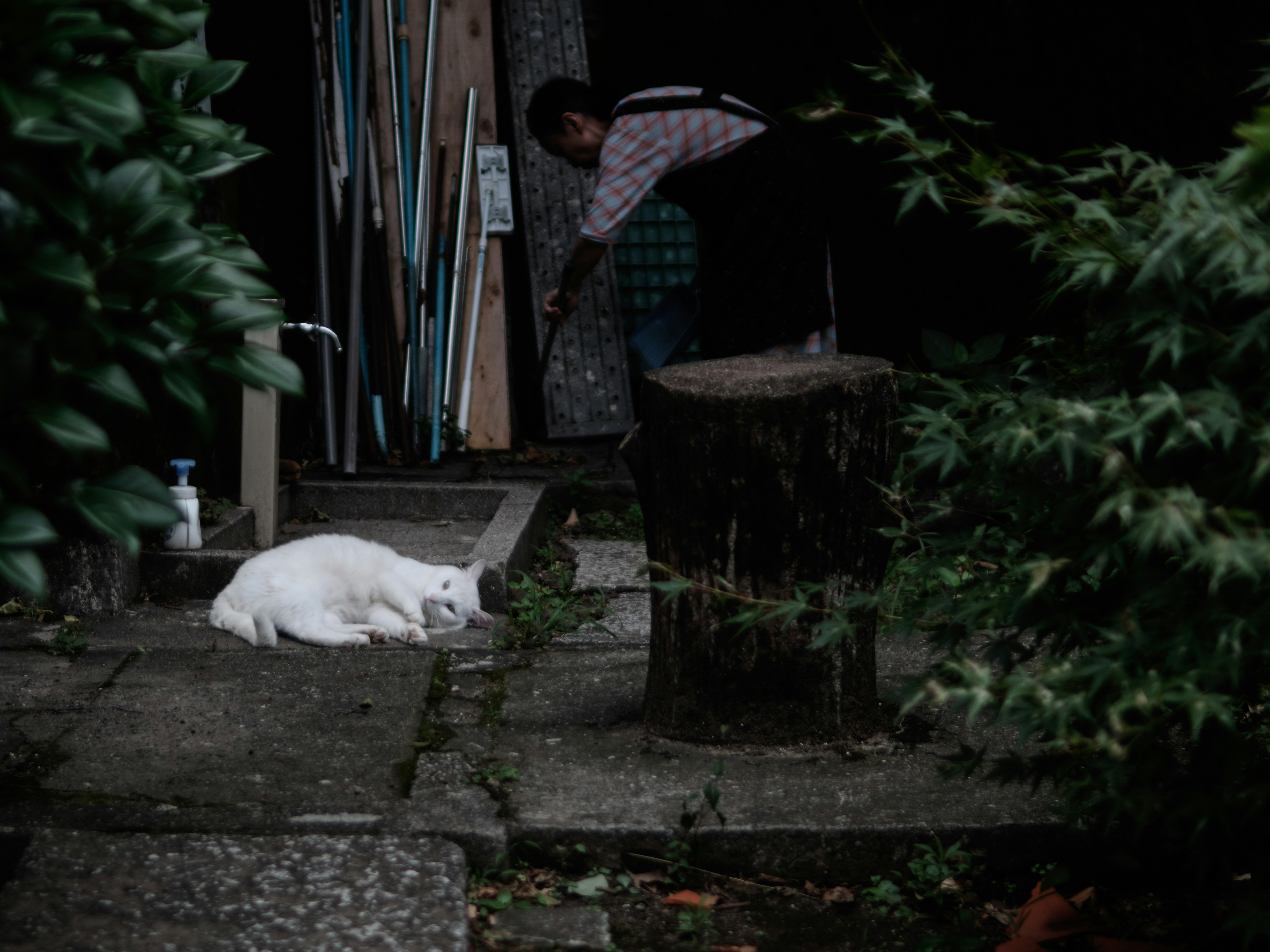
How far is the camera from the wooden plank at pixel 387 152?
6238mm

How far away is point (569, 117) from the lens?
4578 mm

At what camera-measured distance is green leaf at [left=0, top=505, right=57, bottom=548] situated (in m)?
1.22

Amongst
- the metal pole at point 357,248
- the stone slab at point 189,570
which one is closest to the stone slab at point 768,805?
the stone slab at point 189,570

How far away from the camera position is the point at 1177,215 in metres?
1.46

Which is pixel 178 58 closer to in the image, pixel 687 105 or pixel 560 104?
pixel 687 105

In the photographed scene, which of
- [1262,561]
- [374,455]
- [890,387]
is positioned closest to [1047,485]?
[1262,561]

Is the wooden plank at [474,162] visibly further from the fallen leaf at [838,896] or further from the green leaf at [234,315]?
the green leaf at [234,315]

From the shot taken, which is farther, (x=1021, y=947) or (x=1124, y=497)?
(x=1021, y=947)

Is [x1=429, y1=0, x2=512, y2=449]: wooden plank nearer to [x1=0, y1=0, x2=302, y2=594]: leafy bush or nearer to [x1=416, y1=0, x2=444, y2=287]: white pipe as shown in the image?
[x1=416, y1=0, x2=444, y2=287]: white pipe

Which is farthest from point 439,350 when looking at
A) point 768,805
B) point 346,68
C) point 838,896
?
point 838,896

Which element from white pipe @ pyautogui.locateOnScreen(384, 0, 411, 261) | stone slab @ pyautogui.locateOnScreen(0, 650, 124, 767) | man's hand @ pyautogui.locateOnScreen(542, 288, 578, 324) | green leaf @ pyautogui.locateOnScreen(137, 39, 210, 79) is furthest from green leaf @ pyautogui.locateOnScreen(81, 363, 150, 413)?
white pipe @ pyautogui.locateOnScreen(384, 0, 411, 261)

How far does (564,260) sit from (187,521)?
2.98 metres

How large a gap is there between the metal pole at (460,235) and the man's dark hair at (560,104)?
173 cm

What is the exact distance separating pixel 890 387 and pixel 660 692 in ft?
2.95
